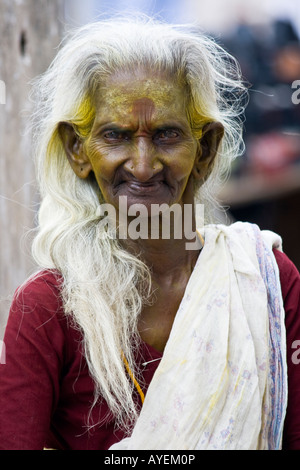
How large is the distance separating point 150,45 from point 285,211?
16.0ft

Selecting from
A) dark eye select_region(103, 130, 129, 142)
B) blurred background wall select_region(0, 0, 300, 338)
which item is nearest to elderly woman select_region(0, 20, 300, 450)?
dark eye select_region(103, 130, 129, 142)

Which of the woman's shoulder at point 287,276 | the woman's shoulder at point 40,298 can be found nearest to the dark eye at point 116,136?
the woman's shoulder at point 40,298

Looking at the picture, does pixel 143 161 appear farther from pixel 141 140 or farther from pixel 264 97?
pixel 264 97

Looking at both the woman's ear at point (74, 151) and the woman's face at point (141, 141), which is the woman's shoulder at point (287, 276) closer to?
the woman's face at point (141, 141)

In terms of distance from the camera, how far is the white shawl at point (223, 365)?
2.27 meters

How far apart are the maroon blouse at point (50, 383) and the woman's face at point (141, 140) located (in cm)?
37

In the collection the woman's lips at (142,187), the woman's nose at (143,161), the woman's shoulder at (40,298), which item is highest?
the woman's nose at (143,161)

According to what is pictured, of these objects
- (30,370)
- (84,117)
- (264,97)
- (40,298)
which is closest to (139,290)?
(40,298)

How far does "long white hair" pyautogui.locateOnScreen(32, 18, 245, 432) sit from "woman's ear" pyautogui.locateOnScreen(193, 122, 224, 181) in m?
0.05

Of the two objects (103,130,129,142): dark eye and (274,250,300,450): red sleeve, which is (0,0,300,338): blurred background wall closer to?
(274,250,300,450): red sleeve

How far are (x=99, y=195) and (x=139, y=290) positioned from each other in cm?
33

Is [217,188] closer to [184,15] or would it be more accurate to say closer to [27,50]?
[27,50]

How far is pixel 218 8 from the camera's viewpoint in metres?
6.75

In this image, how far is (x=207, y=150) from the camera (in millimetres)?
2557
